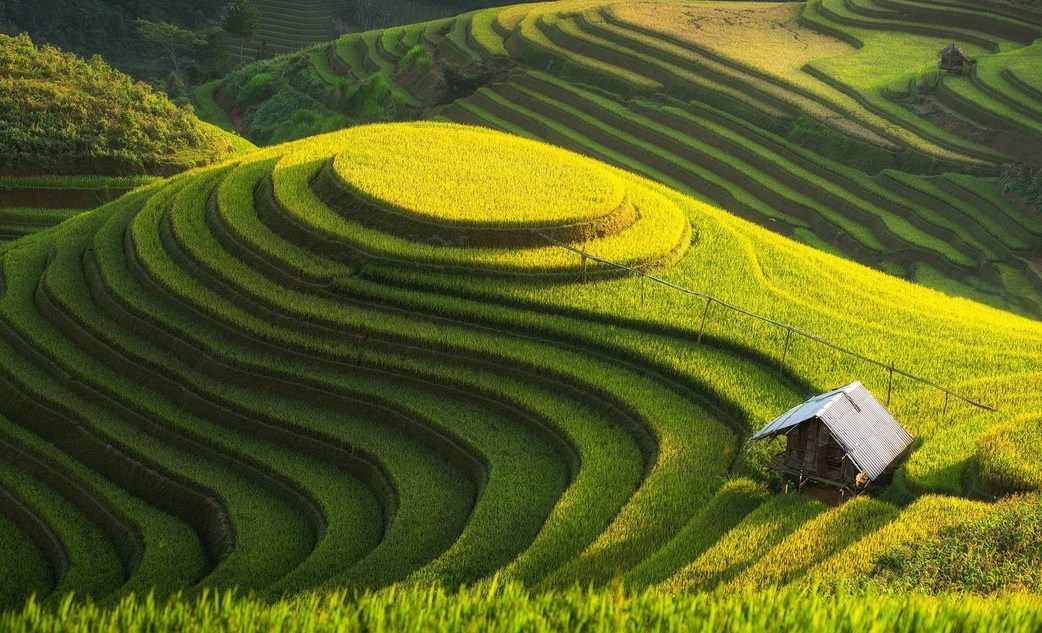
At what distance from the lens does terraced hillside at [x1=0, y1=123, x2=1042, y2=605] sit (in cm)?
1180

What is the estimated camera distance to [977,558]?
9.91 metres

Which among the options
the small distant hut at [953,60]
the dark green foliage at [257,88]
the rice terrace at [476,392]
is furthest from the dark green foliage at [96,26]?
the small distant hut at [953,60]

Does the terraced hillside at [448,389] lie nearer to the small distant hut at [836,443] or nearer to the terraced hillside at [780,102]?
the small distant hut at [836,443]

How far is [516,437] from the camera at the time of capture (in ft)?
48.6

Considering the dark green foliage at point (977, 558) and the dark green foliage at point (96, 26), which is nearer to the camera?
the dark green foliage at point (977, 558)

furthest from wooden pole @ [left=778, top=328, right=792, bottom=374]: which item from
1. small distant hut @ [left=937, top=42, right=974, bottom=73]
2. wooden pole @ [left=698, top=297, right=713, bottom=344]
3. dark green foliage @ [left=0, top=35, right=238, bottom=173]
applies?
small distant hut @ [left=937, top=42, right=974, bottom=73]

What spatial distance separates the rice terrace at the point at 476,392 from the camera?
32.7ft

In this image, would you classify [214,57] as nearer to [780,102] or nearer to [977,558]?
[780,102]

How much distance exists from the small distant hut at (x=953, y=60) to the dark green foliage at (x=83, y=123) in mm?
24797

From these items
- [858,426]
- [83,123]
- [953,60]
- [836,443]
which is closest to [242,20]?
[83,123]

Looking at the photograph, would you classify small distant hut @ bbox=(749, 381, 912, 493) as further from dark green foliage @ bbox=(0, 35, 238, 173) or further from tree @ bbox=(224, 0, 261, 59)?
tree @ bbox=(224, 0, 261, 59)

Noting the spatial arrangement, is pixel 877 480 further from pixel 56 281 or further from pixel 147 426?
pixel 56 281

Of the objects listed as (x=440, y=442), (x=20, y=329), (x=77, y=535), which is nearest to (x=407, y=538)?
(x=440, y=442)

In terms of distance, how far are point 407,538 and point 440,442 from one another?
241cm
